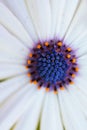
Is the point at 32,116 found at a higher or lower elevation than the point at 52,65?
lower

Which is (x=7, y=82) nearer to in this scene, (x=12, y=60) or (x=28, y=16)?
(x=12, y=60)

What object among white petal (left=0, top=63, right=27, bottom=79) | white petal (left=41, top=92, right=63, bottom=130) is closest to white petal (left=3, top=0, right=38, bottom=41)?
white petal (left=0, top=63, right=27, bottom=79)

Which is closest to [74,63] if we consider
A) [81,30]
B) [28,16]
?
[81,30]

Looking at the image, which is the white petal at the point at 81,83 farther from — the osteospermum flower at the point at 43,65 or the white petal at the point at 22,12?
the white petal at the point at 22,12

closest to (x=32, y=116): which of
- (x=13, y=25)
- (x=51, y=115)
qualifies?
(x=51, y=115)

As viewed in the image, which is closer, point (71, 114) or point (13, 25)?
point (13, 25)

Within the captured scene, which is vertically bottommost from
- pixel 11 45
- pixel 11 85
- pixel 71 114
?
pixel 71 114

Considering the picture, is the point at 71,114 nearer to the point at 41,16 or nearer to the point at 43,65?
the point at 43,65

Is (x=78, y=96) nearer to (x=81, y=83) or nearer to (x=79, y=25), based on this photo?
(x=81, y=83)
